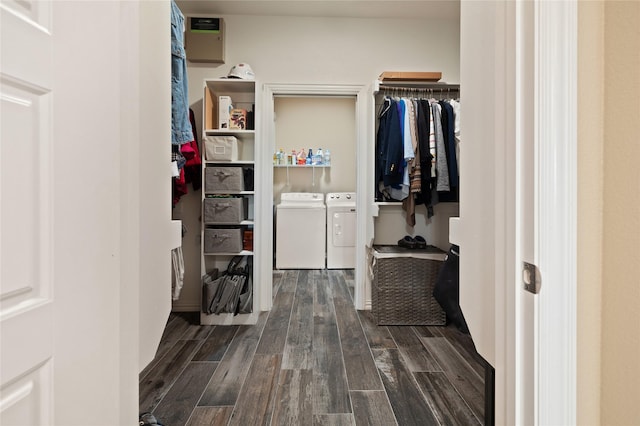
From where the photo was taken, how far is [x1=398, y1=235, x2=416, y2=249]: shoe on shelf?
2.80m

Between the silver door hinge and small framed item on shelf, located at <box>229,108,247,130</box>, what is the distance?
2.53 m

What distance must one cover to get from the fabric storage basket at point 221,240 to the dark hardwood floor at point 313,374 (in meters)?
0.60

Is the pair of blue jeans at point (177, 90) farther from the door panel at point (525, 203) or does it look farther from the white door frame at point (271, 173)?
the door panel at point (525, 203)

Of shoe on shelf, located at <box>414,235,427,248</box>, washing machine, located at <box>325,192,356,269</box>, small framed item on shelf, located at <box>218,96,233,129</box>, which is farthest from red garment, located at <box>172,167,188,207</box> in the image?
washing machine, located at <box>325,192,356,269</box>

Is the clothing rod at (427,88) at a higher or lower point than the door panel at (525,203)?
higher

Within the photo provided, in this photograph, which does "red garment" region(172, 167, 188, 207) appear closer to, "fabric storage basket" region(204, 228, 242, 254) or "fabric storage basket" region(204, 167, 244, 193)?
"fabric storage basket" region(204, 167, 244, 193)

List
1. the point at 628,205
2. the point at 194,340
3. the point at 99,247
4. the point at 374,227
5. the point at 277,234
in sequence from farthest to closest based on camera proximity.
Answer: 1. the point at 277,234
2. the point at 374,227
3. the point at 194,340
4. the point at 99,247
5. the point at 628,205

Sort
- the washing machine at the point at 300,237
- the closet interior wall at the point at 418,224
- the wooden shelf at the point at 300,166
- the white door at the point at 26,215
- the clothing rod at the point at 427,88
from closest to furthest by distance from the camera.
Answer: the white door at the point at 26,215
the clothing rod at the point at 427,88
the closet interior wall at the point at 418,224
the washing machine at the point at 300,237
the wooden shelf at the point at 300,166

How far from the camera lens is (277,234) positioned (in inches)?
180

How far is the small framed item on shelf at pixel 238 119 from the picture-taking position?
2769 millimetres

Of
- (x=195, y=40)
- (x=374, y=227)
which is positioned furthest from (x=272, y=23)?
(x=374, y=227)

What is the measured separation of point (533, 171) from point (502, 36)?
0.30 meters

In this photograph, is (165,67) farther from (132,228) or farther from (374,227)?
(374,227)

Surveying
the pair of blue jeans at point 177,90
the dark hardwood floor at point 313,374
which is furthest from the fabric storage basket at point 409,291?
the pair of blue jeans at point 177,90
